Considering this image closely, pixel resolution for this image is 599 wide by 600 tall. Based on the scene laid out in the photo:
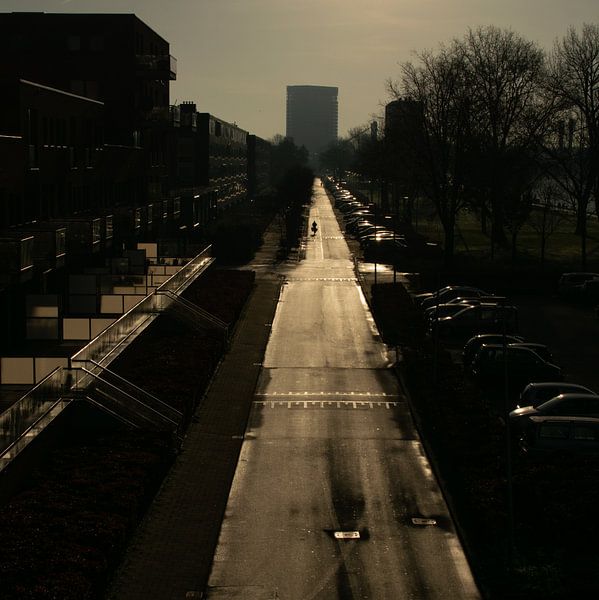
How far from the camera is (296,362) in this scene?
1515 inches

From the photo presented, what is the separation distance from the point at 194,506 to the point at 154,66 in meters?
44.6

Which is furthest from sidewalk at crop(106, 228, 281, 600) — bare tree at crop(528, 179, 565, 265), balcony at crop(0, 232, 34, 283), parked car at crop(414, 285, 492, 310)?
bare tree at crop(528, 179, 565, 265)

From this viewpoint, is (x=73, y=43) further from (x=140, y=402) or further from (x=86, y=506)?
(x=86, y=506)

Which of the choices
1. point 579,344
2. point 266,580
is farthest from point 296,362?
point 266,580

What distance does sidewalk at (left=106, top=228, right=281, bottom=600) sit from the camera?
728 inches

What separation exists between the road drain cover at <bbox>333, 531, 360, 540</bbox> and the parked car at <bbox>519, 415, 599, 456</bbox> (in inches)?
244

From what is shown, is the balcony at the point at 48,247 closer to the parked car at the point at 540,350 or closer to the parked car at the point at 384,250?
the parked car at the point at 540,350

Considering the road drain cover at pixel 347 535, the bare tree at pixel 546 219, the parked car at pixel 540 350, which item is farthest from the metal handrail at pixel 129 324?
the bare tree at pixel 546 219

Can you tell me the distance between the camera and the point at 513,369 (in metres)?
34.3

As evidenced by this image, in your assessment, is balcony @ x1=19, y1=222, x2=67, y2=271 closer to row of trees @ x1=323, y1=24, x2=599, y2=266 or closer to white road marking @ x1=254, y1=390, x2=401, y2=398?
white road marking @ x1=254, y1=390, x2=401, y2=398

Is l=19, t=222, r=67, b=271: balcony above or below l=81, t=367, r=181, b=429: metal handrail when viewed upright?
above

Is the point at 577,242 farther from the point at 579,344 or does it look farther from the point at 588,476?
the point at 588,476

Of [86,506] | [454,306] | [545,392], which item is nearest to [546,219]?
[454,306]

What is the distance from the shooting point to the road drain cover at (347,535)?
20.9 m
